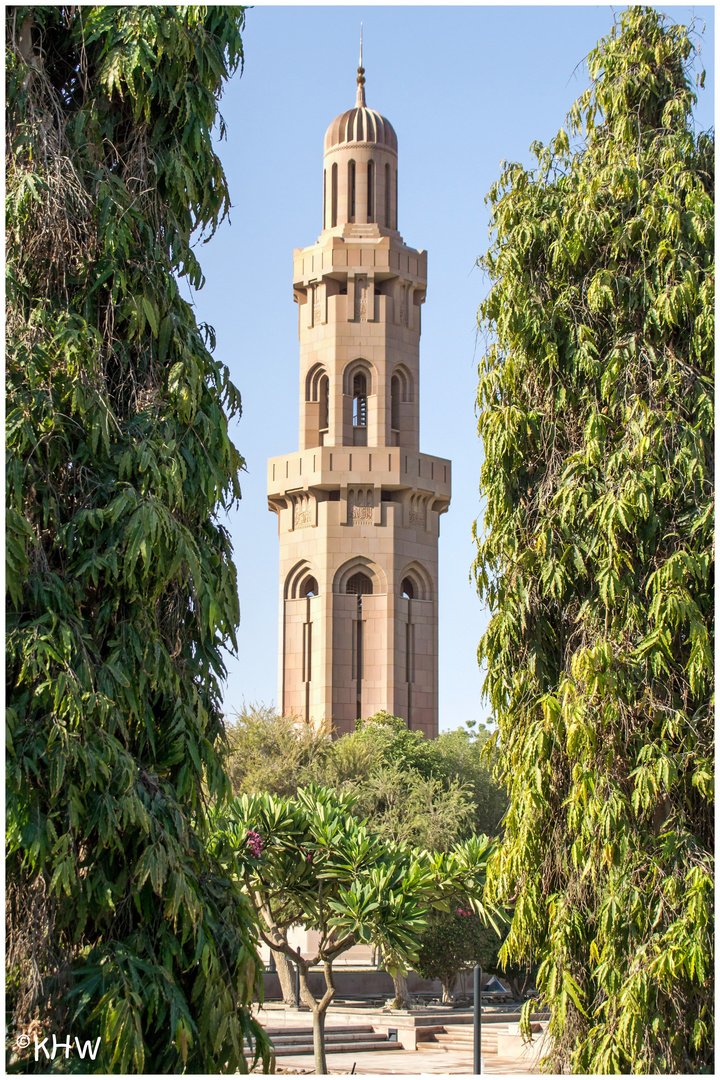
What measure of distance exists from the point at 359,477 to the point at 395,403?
4.22 metres

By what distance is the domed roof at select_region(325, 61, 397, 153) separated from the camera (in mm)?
52031

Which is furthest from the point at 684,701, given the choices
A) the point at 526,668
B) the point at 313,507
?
the point at 313,507

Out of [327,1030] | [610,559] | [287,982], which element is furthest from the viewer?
[287,982]

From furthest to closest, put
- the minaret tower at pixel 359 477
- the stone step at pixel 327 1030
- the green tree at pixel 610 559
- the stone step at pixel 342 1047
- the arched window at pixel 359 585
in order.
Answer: the arched window at pixel 359 585, the minaret tower at pixel 359 477, the stone step at pixel 327 1030, the stone step at pixel 342 1047, the green tree at pixel 610 559

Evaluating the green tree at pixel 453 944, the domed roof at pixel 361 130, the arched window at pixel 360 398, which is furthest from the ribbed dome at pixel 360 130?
the green tree at pixel 453 944

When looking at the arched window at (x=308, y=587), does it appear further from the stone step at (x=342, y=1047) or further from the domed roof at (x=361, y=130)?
the stone step at (x=342, y=1047)

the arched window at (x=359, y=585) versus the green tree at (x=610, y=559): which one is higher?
the arched window at (x=359, y=585)

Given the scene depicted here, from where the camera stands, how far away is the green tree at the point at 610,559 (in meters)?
10.2

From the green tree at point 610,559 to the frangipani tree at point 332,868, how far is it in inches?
106

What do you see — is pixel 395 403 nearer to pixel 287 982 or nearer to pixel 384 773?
pixel 384 773

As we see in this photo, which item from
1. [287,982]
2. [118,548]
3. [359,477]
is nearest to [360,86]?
[359,477]

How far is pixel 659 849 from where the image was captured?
10414 millimetres

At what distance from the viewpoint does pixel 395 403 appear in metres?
52.0

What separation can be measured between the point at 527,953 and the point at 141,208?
24.0 ft
